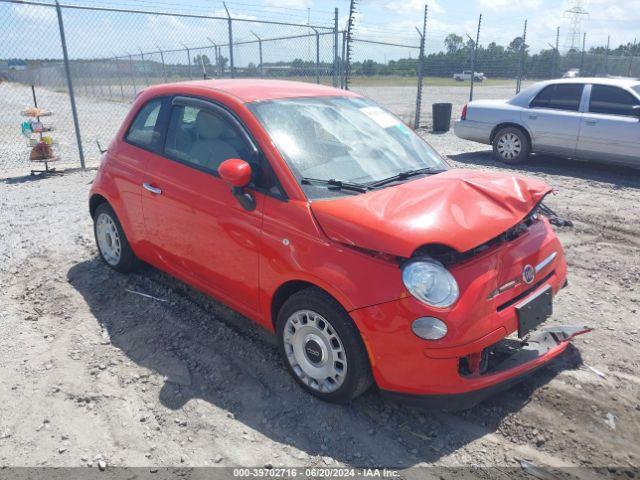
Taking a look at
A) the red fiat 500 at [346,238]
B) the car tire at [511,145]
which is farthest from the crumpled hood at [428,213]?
the car tire at [511,145]

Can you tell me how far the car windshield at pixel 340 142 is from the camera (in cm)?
335

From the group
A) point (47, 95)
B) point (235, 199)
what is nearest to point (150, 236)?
point (235, 199)

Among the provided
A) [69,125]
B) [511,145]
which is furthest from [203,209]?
[69,125]

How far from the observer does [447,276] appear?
2.70 meters

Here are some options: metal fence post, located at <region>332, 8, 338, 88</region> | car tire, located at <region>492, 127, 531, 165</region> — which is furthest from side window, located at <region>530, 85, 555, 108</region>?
metal fence post, located at <region>332, 8, 338, 88</region>

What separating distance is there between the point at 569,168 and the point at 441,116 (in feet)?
18.2

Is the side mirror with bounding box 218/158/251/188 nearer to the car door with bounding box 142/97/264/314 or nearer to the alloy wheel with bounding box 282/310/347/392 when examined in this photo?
the car door with bounding box 142/97/264/314

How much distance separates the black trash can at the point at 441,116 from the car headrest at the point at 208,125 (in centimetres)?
1177

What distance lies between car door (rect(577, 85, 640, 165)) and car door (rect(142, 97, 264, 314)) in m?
7.41

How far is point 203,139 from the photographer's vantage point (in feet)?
12.4

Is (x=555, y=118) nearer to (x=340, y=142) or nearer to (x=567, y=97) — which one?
(x=567, y=97)

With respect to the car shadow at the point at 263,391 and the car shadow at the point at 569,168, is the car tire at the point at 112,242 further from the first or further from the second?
the car shadow at the point at 569,168

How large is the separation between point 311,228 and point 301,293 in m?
0.39

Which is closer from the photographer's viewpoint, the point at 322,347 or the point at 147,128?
the point at 322,347
